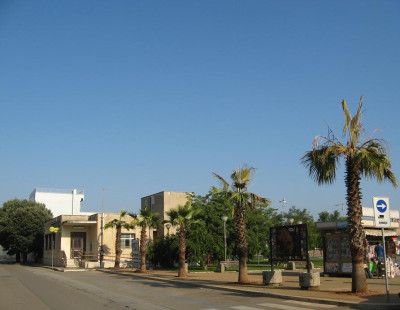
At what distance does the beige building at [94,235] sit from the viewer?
150ft

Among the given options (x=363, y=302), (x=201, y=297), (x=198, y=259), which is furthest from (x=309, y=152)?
(x=198, y=259)

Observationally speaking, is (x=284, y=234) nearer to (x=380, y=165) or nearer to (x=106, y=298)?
(x=380, y=165)

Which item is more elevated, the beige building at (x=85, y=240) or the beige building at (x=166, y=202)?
the beige building at (x=166, y=202)

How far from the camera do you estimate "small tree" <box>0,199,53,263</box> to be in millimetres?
57969

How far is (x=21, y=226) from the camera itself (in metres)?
59.4

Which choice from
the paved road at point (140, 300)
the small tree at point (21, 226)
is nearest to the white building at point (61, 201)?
the small tree at point (21, 226)

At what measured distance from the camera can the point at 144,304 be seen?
565 inches

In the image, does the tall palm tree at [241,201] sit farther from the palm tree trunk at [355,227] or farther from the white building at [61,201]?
the white building at [61,201]

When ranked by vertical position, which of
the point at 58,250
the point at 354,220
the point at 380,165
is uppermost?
the point at 380,165

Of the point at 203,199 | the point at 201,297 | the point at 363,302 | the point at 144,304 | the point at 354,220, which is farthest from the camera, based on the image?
the point at 203,199

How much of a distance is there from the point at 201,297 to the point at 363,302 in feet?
20.1

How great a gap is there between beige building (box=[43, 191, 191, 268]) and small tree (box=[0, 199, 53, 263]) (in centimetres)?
1050

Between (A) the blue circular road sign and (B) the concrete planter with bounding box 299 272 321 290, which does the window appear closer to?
(B) the concrete planter with bounding box 299 272 321 290

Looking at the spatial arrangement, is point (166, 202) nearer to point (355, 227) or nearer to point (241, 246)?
point (241, 246)
